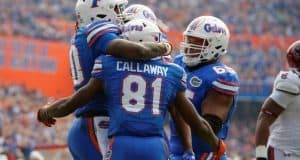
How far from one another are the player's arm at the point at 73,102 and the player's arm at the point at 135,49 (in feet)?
0.74

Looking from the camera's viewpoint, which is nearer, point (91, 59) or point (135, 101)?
point (135, 101)

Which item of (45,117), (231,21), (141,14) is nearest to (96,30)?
(45,117)

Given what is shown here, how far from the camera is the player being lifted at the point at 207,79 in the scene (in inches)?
246

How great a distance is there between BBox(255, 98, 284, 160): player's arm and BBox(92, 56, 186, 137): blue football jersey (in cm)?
139

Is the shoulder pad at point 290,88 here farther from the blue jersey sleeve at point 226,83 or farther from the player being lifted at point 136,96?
the player being lifted at point 136,96

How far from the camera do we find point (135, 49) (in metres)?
5.46

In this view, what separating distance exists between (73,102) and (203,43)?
1.32 m

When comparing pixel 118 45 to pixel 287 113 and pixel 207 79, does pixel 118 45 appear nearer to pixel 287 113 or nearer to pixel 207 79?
pixel 207 79

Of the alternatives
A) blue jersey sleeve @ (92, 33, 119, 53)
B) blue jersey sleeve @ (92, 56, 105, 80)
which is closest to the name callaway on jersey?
blue jersey sleeve @ (92, 56, 105, 80)

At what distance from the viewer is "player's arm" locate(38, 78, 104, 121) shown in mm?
5562

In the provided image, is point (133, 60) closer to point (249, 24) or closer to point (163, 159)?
point (163, 159)

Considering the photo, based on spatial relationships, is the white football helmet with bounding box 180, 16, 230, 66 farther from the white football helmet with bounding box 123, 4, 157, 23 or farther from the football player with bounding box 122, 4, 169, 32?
the white football helmet with bounding box 123, 4, 157, 23

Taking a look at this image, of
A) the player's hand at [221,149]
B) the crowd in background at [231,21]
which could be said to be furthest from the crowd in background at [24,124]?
the player's hand at [221,149]

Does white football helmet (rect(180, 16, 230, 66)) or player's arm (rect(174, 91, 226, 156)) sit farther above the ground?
white football helmet (rect(180, 16, 230, 66))
